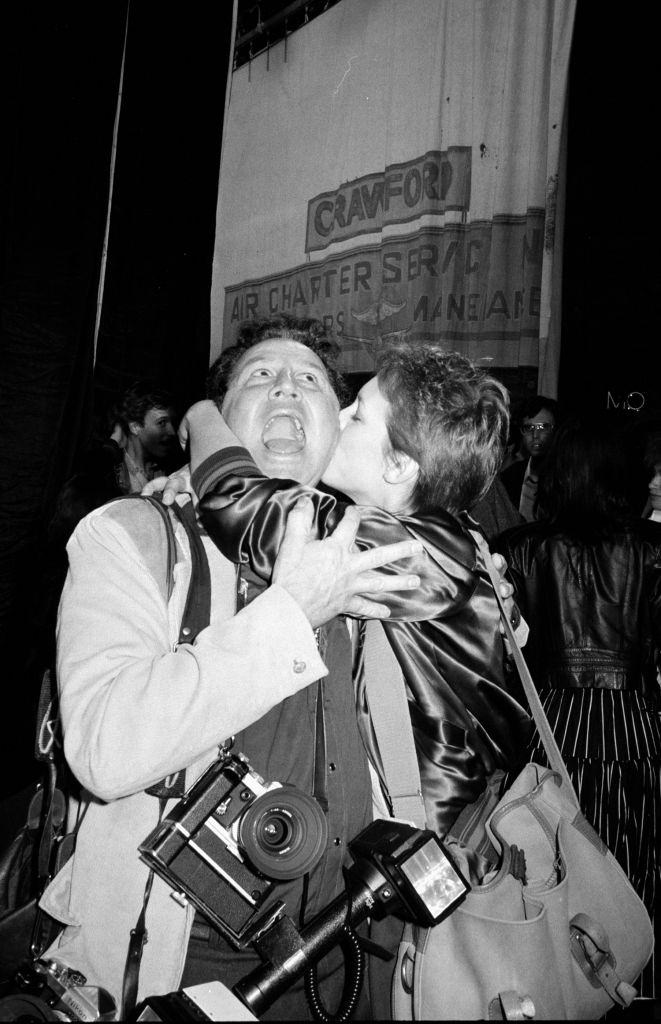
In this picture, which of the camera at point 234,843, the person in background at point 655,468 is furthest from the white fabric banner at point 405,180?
the camera at point 234,843

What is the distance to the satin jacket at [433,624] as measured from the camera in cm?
117

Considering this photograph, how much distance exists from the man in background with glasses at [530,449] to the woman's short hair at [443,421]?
5.91 feet

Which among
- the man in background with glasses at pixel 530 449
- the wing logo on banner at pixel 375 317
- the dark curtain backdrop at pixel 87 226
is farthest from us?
the dark curtain backdrop at pixel 87 226

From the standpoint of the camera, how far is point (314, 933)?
0.99 metres

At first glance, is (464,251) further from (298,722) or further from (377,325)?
(298,722)

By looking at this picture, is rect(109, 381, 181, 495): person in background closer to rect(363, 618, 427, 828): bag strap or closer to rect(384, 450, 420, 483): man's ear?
rect(384, 450, 420, 483): man's ear

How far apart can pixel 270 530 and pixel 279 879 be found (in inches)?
18.9

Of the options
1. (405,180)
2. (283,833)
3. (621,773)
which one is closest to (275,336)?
(283,833)

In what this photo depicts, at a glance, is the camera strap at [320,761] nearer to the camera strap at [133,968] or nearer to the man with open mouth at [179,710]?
the man with open mouth at [179,710]

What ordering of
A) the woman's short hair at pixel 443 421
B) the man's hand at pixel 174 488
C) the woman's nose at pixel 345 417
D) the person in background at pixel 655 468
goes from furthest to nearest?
the person in background at pixel 655 468 < the woman's nose at pixel 345 417 < the woman's short hair at pixel 443 421 < the man's hand at pixel 174 488

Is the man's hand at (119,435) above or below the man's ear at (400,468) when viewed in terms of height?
above

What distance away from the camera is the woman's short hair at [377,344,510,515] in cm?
144

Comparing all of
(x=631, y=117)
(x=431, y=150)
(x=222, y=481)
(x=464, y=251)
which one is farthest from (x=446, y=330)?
(x=222, y=481)

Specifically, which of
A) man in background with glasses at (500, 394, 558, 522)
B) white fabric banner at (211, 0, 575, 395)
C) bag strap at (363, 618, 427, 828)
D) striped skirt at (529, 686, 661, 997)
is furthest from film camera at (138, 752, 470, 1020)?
man in background with glasses at (500, 394, 558, 522)
